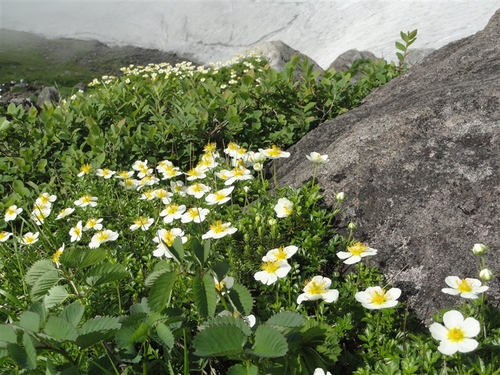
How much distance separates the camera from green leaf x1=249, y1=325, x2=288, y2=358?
4.44 feet

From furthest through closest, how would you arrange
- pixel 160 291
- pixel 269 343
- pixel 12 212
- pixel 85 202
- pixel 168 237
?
pixel 12 212 < pixel 85 202 < pixel 168 237 < pixel 160 291 < pixel 269 343

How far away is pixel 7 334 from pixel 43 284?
0.38 metres

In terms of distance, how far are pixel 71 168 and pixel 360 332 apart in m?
2.71

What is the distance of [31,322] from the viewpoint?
1506 millimetres

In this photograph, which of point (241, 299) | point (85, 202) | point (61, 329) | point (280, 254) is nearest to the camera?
point (61, 329)

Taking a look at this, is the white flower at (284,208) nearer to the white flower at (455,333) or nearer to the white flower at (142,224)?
the white flower at (142,224)

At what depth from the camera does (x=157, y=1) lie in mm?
19047

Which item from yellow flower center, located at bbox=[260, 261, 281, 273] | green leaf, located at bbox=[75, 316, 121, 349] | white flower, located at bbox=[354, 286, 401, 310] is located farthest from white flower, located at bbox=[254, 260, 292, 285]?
green leaf, located at bbox=[75, 316, 121, 349]

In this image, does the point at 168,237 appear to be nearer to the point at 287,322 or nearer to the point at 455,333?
the point at 287,322

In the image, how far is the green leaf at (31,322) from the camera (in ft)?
4.91

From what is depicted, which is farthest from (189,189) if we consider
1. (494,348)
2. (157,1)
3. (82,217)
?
(157,1)

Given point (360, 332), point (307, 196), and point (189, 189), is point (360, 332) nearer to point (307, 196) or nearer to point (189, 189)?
point (307, 196)

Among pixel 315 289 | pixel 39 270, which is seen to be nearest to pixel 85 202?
pixel 39 270

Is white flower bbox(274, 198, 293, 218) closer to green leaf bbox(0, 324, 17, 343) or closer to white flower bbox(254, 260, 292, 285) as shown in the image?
white flower bbox(254, 260, 292, 285)
